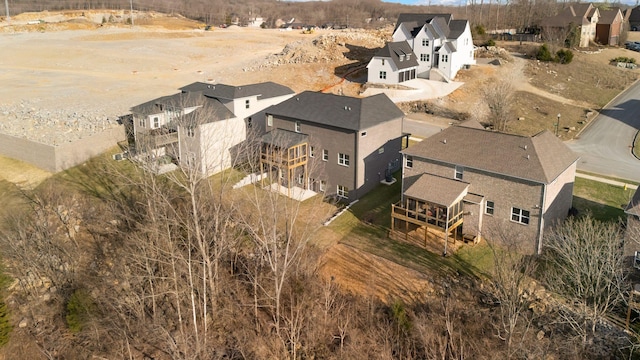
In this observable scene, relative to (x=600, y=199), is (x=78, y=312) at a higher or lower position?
lower

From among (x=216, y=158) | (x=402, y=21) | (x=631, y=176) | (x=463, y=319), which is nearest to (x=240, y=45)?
(x=402, y=21)

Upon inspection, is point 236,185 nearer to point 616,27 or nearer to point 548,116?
point 548,116

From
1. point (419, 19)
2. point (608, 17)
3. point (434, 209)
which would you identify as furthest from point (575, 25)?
point (434, 209)

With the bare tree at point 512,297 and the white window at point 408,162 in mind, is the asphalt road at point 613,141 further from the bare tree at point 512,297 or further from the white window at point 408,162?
the bare tree at point 512,297

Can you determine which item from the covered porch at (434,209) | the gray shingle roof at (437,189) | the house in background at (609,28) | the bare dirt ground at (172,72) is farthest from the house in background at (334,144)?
the house in background at (609,28)

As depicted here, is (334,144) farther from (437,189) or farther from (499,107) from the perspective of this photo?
(499,107)
